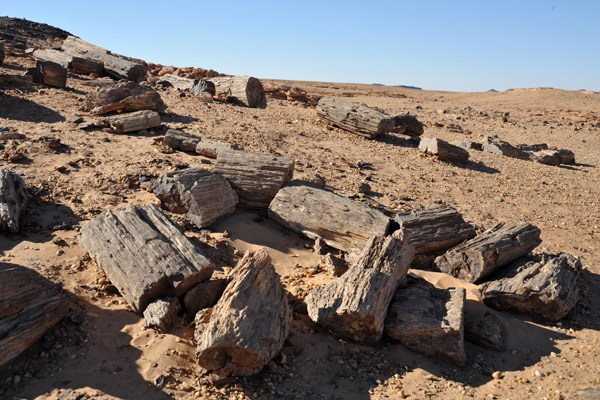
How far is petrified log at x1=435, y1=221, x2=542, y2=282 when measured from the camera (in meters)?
5.93

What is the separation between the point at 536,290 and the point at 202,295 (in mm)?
3917

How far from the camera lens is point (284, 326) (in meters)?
4.53

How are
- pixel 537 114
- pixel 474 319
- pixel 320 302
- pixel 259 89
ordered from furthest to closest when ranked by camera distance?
pixel 537 114 → pixel 259 89 → pixel 474 319 → pixel 320 302

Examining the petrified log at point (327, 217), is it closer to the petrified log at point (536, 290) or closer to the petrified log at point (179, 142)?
the petrified log at point (536, 290)

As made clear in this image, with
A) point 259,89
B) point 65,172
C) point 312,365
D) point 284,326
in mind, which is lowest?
point 312,365

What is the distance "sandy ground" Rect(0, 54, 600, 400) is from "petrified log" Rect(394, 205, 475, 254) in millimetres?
443

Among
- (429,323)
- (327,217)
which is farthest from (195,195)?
(429,323)

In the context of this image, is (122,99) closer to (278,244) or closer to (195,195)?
(195,195)

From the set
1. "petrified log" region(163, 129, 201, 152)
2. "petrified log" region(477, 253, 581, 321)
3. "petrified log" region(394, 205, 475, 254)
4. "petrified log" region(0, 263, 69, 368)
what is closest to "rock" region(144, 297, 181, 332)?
"petrified log" region(0, 263, 69, 368)

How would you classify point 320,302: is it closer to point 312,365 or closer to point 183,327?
point 312,365

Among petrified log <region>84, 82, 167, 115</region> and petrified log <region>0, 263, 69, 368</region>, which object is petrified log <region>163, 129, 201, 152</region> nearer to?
petrified log <region>84, 82, 167, 115</region>

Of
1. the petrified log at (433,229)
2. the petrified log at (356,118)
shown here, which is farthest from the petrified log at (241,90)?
the petrified log at (433,229)

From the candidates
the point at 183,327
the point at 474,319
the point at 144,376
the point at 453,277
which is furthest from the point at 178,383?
the point at 453,277

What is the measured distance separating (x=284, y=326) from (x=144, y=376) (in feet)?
4.52
